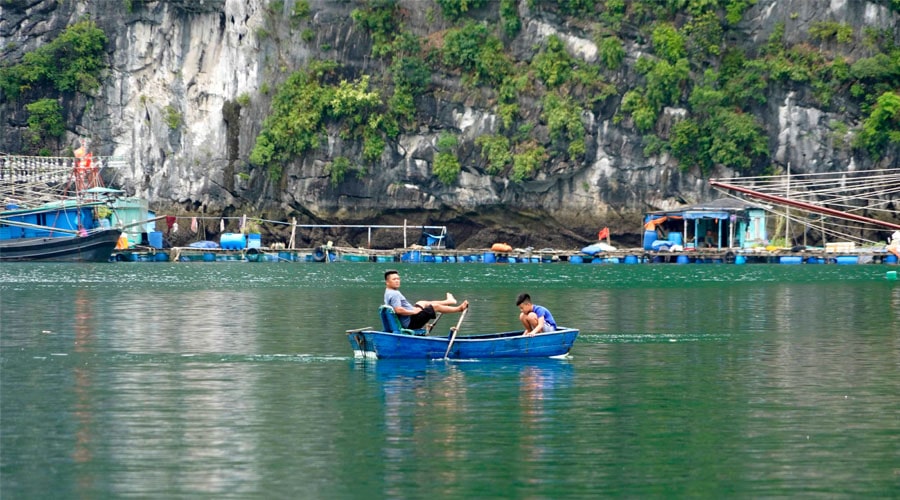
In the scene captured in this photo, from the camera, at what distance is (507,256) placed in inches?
3337

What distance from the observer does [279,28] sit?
9631 centimetres

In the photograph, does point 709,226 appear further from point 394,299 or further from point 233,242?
point 394,299

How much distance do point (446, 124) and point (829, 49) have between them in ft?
86.6

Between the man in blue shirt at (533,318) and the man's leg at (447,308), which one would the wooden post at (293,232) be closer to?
the man in blue shirt at (533,318)

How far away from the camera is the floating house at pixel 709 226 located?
275 feet

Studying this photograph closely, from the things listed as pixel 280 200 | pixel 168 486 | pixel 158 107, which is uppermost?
pixel 158 107

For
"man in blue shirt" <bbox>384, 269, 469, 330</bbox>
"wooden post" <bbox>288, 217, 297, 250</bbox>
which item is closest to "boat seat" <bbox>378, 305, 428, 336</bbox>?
"man in blue shirt" <bbox>384, 269, 469, 330</bbox>

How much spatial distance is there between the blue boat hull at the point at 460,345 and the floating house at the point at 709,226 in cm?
5585

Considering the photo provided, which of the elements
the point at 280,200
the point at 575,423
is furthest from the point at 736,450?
the point at 280,200

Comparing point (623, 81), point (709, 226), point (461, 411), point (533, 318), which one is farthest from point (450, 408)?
point (623, 81)

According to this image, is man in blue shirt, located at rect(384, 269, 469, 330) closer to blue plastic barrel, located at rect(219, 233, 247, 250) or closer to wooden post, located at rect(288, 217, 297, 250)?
blue plastic barrel, located at rect(219, 233, 247, 250)

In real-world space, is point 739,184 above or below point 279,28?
below

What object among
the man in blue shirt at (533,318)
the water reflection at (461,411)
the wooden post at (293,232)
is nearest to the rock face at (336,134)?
the wooden post at (293,232)

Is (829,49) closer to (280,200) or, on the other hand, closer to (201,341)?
(280,200)
